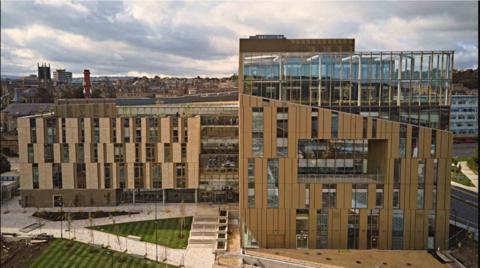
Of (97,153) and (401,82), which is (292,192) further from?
(97,153)

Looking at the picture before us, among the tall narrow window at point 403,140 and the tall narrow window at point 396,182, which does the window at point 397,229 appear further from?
the tall narrow window at point 403,140

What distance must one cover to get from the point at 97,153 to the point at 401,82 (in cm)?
2776

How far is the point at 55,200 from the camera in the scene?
124ft

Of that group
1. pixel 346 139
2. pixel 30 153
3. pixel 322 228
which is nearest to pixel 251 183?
pixel 322 228

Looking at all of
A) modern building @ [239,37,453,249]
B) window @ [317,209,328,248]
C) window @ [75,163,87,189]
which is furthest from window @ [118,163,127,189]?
window @ [317,209,328,248]

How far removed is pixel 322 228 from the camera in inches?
1091

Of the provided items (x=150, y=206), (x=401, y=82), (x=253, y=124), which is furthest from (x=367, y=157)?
(x=150, y=206)

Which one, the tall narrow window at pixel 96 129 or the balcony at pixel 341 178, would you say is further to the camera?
the tall narrow window at pixel 96 129

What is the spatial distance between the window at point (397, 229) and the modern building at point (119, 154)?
16031mm

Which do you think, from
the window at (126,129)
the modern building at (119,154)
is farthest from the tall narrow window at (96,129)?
the window at (126,129)

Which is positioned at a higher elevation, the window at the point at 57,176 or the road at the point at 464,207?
the window at the point at 57,176

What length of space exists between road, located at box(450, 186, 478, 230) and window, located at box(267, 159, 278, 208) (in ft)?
56.0

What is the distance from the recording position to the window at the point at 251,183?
2720 centimetres

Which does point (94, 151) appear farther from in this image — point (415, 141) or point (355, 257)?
point (415, 141)
